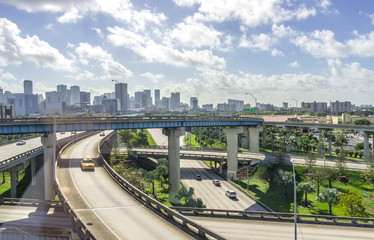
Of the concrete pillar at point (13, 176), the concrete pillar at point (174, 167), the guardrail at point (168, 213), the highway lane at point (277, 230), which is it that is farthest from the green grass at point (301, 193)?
the concrete pillar at point (13, 176)

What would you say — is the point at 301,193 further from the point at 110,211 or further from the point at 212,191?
the point at 110,211

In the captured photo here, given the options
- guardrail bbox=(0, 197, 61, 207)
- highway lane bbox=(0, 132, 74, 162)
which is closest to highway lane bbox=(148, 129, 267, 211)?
guardrail bbox=(0, 197, 61, 207)

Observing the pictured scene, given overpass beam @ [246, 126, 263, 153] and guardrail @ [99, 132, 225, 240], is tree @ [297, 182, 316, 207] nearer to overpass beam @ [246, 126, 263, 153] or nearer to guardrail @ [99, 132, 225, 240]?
guardrail @ [99, 132, 225, 240]

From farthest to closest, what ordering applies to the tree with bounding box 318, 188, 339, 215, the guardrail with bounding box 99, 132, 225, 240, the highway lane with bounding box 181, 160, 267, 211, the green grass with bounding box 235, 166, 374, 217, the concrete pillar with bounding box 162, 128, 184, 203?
the concrete pillar with bounding box 162, 128, 184, 203 → the highway lane with bounding box 181, 160, 267, 211 → the green grass with bounding box 235, 166, 374, 217 → the tree with bounding box 318, 188, 339, 215 → the guardrail with bounding box 99, 132, 225, 240

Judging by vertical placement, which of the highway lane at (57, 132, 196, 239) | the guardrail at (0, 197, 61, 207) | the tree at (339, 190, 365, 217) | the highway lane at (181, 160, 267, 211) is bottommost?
the highway lane at (181, 160, 267, 211)

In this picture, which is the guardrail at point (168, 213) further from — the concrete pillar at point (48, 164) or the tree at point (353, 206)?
the tree at point (353, 206)

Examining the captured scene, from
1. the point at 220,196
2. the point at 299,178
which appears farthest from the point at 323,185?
the point at 220,196
